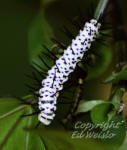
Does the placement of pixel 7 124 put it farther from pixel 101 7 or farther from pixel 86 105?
pixel 101 7

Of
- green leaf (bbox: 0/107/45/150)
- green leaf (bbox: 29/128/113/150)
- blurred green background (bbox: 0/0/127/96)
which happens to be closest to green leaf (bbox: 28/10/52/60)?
blurred green background (bbox: 0/0/127/96)

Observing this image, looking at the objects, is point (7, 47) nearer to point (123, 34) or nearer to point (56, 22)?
point (56, 22)

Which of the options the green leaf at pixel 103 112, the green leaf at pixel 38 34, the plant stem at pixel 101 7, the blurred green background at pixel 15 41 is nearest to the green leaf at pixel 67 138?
the green leaf at pixel 103 112

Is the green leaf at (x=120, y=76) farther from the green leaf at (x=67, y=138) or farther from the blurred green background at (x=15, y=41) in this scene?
the blurred green background at (x=15, y=41)

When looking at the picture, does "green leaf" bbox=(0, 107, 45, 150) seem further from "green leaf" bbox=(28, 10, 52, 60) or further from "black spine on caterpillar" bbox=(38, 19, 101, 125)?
"green leaf" bbox=(28, 10, 52, 60)

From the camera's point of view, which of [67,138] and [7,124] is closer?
[67,138]

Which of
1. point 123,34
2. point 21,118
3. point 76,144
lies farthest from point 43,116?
point 123,34

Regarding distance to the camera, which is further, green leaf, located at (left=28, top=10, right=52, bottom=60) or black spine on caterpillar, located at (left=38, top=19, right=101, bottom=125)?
green leaf, located at (left=28, top=10, right=52, bottom=60)

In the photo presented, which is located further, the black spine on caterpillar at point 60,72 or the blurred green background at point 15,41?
the blurred green background at point 15,41

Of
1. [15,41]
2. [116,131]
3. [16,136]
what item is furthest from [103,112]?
[15,41]
